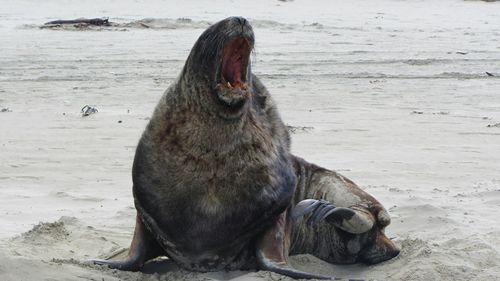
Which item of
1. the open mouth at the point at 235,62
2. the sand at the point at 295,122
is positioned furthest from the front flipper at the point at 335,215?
the open mouth at the point at 235,62

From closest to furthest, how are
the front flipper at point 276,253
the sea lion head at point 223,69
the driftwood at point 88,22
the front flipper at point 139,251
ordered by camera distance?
the sea lion head at point 223,69, the front flipper at point 276,253, the front flipper at point 139,251, the driftwood at point 88,22

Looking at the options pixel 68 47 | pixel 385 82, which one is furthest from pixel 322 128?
pixel 68 47

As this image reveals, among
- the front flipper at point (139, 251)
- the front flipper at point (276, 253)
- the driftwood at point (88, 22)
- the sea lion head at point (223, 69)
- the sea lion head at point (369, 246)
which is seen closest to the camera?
the sea lion head at point (223, 69)

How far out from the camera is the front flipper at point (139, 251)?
471cm

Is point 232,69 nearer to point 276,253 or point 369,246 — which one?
point 276,253

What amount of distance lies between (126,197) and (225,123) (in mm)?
2365

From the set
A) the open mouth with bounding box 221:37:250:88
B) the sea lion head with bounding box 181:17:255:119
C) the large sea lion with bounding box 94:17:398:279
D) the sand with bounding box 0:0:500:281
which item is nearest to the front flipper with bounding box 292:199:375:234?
the large sea lion with bounding box 94:17:398:279

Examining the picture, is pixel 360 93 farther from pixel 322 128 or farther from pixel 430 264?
pixel 430 264

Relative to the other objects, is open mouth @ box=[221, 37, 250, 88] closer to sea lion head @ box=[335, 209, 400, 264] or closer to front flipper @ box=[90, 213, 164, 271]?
front flipper @ box=[90, 213, 164, 271]

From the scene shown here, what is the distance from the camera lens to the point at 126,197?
6699 mm

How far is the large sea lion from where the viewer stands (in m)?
4.46

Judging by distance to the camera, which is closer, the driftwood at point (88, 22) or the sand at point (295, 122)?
the sand at point (295, 122)

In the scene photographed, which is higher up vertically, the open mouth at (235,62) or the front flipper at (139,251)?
the open mouth at (235,62)

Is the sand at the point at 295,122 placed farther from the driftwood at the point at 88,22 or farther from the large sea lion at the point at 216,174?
the driftwood at the point at 88,22
